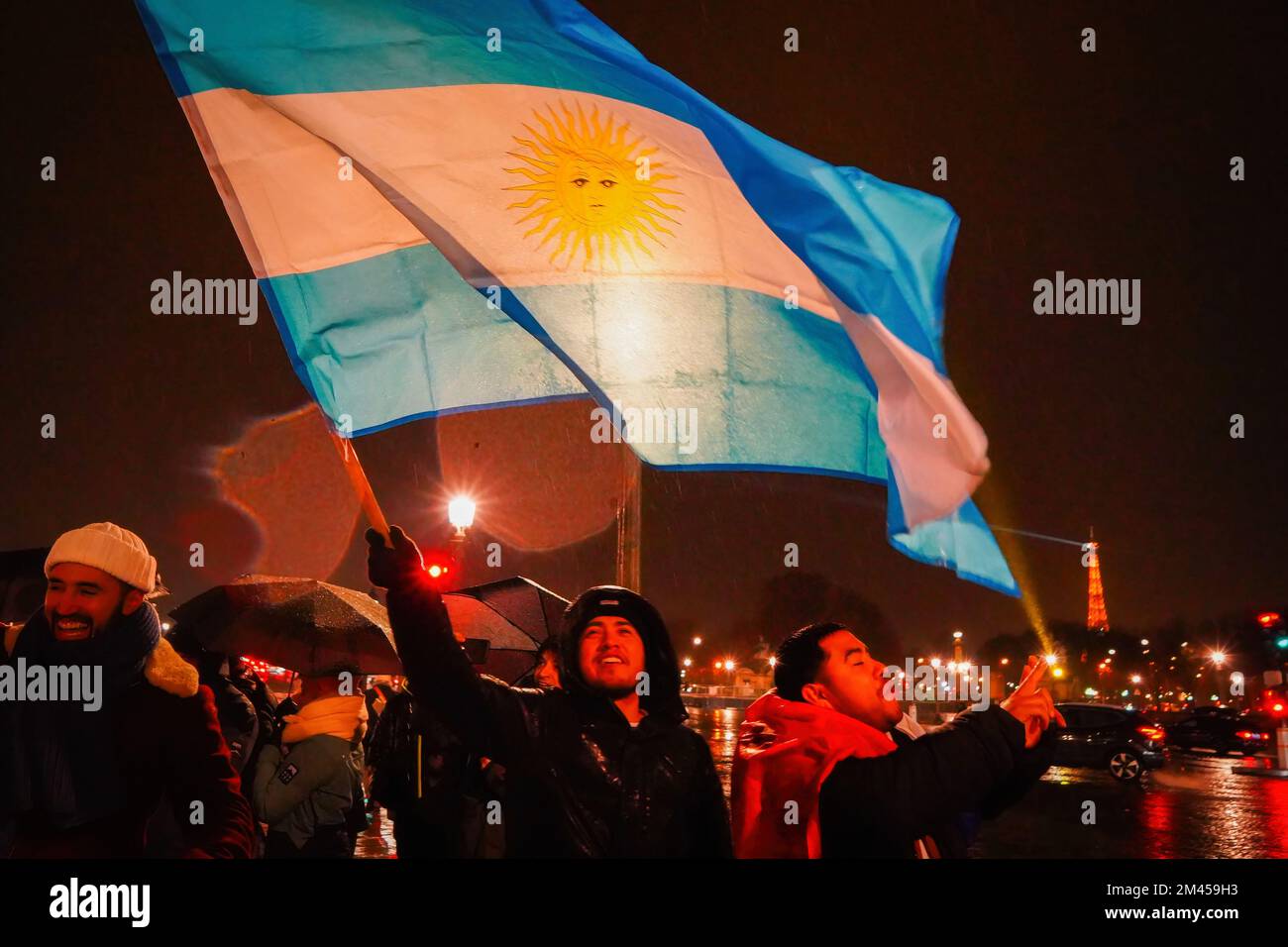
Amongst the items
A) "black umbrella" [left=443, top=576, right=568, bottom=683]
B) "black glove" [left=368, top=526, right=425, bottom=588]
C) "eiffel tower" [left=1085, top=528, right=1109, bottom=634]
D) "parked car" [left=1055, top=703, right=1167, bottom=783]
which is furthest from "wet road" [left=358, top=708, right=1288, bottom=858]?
"eiffel tower" [left=1085, top=528, right=1109, bottom=634]

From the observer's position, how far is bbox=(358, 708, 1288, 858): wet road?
38.4 ft

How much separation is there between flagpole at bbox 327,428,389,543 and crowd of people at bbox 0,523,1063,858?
50mm

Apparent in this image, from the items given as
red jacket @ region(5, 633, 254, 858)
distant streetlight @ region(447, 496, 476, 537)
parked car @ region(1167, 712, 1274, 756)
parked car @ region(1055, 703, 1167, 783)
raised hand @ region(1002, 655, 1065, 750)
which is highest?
distant streetlight @ region(447, 496, 476, 537)

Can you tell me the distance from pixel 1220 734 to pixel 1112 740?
1246 centimetres

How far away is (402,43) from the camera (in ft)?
17.3

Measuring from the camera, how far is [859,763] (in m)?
3.13

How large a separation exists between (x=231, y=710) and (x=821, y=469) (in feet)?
13.8

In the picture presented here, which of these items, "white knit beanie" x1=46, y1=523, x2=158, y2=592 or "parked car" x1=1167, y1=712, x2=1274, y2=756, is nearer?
"white knit beanie" x1=46, y1=523, x2=158, y2=592

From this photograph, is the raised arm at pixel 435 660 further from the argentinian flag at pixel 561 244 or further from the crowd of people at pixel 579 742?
the argentinian flag at pixel 561 244

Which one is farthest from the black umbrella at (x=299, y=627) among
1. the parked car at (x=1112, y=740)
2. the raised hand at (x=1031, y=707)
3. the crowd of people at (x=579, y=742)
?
the parked car at (x=1112, y=740)

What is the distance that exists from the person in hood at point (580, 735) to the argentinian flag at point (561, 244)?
1.84m

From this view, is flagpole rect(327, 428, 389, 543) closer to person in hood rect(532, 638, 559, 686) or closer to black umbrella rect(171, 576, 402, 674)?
person in hood rect(532, 638, 559, 686)

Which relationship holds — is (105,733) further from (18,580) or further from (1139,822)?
(1139,822)
